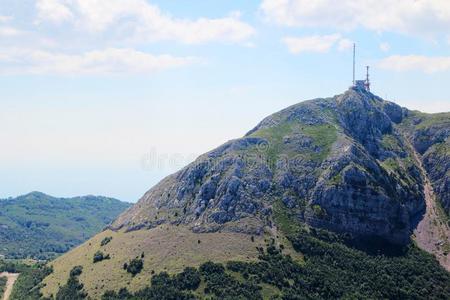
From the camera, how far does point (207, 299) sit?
654 ft

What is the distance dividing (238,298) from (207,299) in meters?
12.3

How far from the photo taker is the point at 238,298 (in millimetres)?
198000
